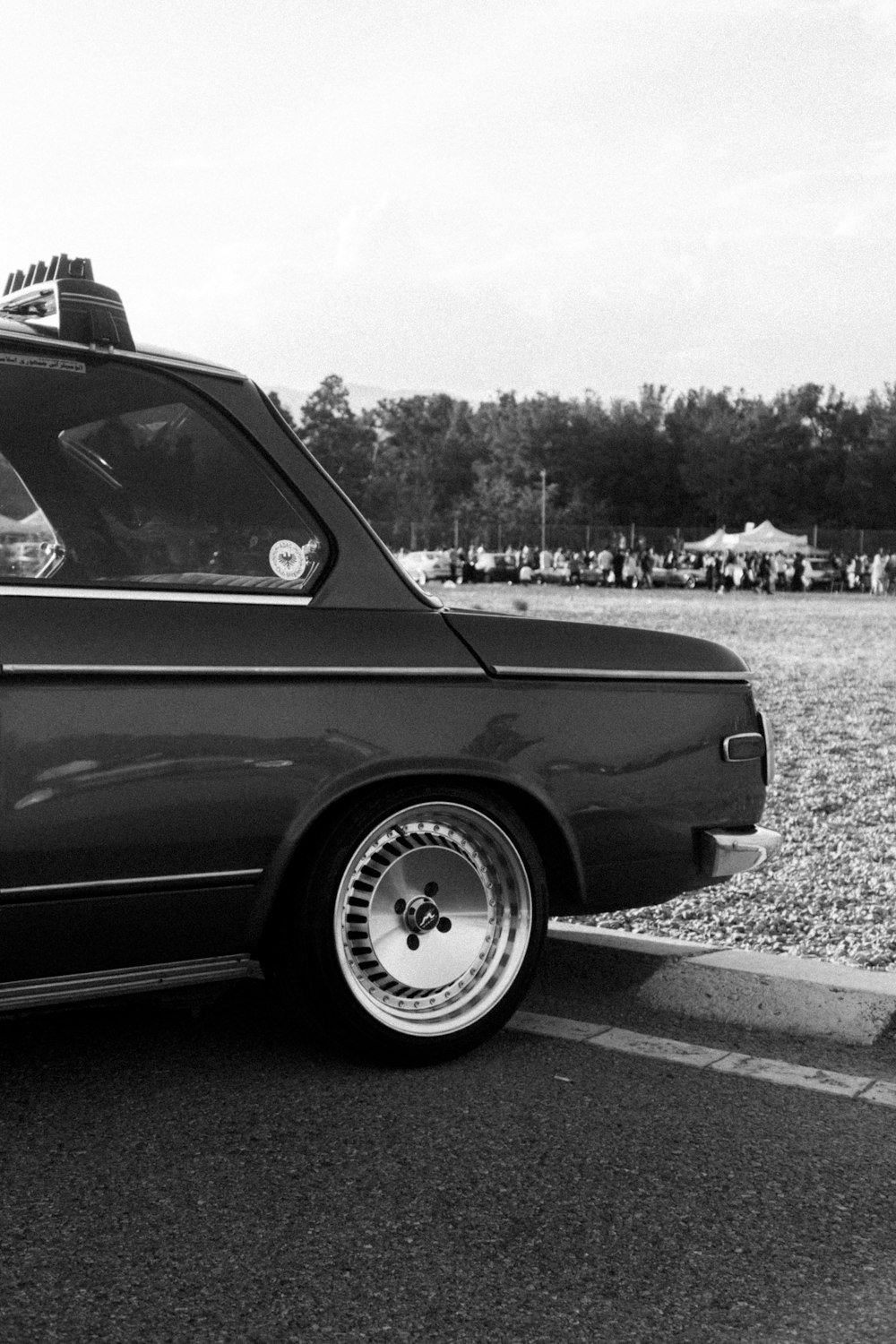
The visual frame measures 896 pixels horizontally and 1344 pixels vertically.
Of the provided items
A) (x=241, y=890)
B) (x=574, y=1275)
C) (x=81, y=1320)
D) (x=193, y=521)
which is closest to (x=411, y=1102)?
(x=241, y=890)

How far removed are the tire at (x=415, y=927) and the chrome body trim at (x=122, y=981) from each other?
0.16 meters

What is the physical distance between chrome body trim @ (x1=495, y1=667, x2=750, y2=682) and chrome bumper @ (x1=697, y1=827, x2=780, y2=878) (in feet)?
1.36

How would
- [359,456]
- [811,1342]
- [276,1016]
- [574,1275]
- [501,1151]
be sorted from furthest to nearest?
[359,456], [276,1016], [501,1151], [574,1275], [811,1342]

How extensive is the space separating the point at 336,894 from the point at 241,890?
238 millimetres

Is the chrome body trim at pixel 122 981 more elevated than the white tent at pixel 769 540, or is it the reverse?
the white tent at pixel 769 540

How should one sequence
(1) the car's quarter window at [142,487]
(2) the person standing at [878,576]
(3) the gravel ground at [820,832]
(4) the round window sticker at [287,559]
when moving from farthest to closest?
(2) the person standing at [878,576], (3) the gravel ground at [820,832], (4) the round window sticker at [287,559], (1) the car's quarter window at [142,487]

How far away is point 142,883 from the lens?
3.42m

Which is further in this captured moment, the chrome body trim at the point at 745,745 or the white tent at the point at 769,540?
the white tent at the point at 769,540

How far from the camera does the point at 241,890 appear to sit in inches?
140

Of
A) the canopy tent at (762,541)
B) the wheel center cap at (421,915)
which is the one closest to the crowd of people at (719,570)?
the canopy tent at (762,541)

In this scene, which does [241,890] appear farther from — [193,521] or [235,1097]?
[193,521]

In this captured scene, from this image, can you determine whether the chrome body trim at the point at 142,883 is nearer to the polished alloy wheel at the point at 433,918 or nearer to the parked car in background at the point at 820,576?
the polished alloy wheel at the point at 433,918

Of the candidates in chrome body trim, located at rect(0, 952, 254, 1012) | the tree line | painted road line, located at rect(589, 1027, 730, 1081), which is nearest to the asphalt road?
painted road line, located at rect(589, 1027, 730, 1081)

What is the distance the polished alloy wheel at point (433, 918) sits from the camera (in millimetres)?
3750
